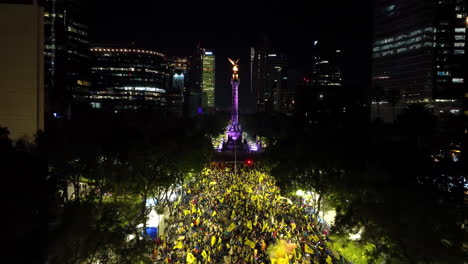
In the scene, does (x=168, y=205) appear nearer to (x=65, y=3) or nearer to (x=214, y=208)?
(x=214, y=208)

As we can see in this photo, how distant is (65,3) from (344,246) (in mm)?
102403

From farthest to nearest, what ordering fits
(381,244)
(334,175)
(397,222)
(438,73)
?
(438,73) < (334,175) < (381,244) < (397,222)

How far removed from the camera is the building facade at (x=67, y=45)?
9181cm

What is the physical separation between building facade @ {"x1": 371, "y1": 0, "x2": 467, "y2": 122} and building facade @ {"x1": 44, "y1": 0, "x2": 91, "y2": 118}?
245ft

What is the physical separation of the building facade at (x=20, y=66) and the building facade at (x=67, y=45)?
70.1 meters

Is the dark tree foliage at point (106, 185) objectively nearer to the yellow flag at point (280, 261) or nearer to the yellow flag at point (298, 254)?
the yellow flag at point (280, 261)

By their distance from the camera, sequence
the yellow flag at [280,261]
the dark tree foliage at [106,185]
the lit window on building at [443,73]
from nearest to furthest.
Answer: the dark tree foliage at [106,185] < the yellow flag at [280,261] < the lit window on building at [443,73]

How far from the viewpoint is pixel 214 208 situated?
884 inches

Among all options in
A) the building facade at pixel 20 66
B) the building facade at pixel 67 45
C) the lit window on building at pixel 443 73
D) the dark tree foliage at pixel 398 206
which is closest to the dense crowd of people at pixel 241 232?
the dark tree foliage at pixel 398 206

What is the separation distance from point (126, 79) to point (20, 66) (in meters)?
122

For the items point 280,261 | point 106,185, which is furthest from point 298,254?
point 106,185

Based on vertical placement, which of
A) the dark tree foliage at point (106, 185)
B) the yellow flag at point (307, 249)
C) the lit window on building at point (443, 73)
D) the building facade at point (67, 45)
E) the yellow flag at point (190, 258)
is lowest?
the yellow flag at point (307, 249)

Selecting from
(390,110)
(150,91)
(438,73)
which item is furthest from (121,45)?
(438,73)

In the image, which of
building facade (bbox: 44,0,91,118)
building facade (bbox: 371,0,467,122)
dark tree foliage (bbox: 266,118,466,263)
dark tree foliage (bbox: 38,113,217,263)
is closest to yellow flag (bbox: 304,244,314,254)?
dark tree foliage (bbox: 266,118,466,263)
